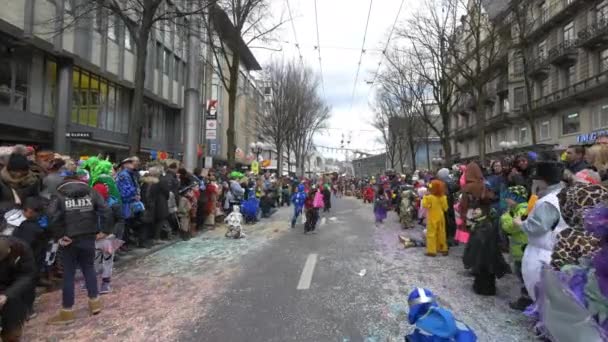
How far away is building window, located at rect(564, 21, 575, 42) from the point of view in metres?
30.9

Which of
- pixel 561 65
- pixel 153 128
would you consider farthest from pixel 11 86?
pixel 561 65

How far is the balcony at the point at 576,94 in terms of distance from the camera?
2684 cm

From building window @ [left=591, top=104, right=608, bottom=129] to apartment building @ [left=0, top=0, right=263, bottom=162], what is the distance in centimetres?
2478

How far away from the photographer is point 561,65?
32562 mm

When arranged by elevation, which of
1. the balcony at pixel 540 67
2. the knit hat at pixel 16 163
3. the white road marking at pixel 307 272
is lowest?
the white road marking at pixel 307 272

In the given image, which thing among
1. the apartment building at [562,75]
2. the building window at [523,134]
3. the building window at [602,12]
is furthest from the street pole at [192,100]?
the building window at [523,134]

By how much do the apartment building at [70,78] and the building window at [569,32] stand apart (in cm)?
2674

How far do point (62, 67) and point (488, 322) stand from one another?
62.1 feet

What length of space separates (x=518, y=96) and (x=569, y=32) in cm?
1016

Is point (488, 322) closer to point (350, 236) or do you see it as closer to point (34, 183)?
point (34, 183)

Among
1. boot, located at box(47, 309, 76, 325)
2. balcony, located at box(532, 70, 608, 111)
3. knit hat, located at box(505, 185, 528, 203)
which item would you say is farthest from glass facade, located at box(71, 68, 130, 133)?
balcony, located at box(532, 70, 608, 111)

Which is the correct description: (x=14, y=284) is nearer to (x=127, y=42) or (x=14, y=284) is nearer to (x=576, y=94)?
(x=127, y=42)

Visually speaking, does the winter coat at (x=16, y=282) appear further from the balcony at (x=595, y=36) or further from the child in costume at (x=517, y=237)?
the balcony at (x=595, y=36)

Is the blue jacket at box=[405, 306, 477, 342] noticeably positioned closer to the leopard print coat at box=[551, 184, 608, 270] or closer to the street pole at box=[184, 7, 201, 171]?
the leopard print coat at box=[551, 184, 608, 270]
